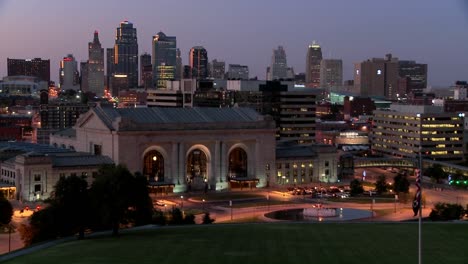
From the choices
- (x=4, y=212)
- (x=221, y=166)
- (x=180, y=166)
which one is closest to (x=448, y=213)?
(x=4, y=212)

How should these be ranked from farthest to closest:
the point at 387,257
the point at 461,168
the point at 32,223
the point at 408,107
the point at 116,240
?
the point at 408,107, the point at 461,168, the point at 32,223, the point at 116,240, the point at 387,257

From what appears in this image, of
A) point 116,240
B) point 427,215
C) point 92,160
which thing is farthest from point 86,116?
point 116,240

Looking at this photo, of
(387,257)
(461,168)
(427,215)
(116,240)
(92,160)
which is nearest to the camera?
(387,257)

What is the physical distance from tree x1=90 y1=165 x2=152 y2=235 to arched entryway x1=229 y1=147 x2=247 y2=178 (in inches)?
1946

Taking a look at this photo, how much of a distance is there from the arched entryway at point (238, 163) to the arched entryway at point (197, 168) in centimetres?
427

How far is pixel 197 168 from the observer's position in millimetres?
102188

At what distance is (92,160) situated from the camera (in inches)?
3728

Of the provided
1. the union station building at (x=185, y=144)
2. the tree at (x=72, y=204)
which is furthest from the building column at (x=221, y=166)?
the tree at (x=72, y=204)

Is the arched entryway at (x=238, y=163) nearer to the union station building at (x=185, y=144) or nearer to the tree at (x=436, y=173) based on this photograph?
the union station building at (x=185, y=144)

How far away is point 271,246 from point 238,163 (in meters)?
58.5

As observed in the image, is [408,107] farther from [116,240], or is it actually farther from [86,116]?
[116,240]

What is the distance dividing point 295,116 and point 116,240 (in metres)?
103

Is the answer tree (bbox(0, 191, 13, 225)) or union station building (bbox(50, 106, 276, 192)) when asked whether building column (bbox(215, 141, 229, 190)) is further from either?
tree (bbox(0, 191, 13, 225))

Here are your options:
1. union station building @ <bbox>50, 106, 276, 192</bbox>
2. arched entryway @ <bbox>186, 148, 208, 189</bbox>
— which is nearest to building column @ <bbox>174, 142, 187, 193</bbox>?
union station building @ <bbox>50, 106, 276, 192</bbox>
